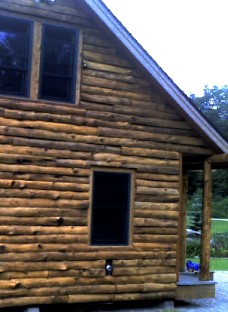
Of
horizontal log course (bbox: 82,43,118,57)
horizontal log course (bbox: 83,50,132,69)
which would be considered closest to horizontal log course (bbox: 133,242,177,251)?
horizontal log course (bbox: 83,50,132,69)

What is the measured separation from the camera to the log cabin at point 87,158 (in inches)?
448

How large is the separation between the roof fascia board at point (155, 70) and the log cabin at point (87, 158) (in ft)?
0.07

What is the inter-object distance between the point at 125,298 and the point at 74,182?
276cm

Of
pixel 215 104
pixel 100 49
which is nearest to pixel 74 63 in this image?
pixel 100 49

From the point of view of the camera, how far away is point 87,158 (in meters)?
12.0

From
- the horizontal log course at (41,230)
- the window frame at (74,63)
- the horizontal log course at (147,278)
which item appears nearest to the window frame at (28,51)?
the window frame at (74,63)

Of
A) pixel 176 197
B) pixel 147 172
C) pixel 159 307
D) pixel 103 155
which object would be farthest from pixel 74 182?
pixel 159 307

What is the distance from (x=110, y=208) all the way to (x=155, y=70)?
10.3 ft

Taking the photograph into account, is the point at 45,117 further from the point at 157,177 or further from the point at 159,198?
the point at 159,198

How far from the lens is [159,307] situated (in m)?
13.0

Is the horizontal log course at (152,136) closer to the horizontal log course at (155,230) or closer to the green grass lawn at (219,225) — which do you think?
the horizontal log course at (155,230)

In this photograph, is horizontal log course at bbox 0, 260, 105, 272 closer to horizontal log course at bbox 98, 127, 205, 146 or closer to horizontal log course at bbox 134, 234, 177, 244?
horizontal log course at bbox 134, 234, 177, 244

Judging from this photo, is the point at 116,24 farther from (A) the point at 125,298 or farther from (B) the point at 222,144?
(A) the point at 125,298

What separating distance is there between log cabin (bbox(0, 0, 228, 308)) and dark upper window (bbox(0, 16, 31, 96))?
0.02 m
